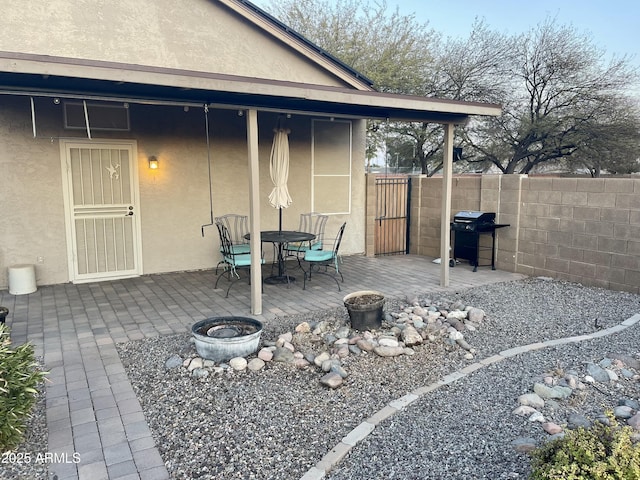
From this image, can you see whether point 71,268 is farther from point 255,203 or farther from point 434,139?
point 434,139

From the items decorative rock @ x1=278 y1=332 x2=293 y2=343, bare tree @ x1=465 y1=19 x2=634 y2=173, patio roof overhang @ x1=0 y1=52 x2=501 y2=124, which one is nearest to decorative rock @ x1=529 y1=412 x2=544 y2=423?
decorative rock @ x1=278 y1=332 x2=293 y2=343

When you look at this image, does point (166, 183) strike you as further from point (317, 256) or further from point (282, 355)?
point (282, 355)

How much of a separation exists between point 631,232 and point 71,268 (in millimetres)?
7943

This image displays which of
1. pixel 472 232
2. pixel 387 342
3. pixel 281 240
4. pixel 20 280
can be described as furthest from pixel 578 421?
pixel 20 280

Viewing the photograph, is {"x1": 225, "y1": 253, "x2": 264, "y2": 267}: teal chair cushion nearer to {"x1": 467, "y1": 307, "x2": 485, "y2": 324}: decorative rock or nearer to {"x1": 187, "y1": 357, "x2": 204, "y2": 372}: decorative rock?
{"x1": 187, "y1": 357, "x2": 204, "y2": 372}: decorative rock

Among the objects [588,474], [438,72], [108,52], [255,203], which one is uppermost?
[438,72]

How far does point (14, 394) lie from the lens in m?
2.62

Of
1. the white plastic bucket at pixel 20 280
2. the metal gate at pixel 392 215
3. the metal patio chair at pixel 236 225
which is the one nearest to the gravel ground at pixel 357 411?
the white plastic bucket at pixel 20 280

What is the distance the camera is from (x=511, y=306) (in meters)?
5.80

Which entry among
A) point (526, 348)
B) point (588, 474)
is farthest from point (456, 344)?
point (588, 474)

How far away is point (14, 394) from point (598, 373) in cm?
420

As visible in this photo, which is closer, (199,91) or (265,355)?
(265,355)

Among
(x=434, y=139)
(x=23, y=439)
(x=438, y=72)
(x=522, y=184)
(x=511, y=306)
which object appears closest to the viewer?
(x=23, y=439)

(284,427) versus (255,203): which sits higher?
(255,203)
